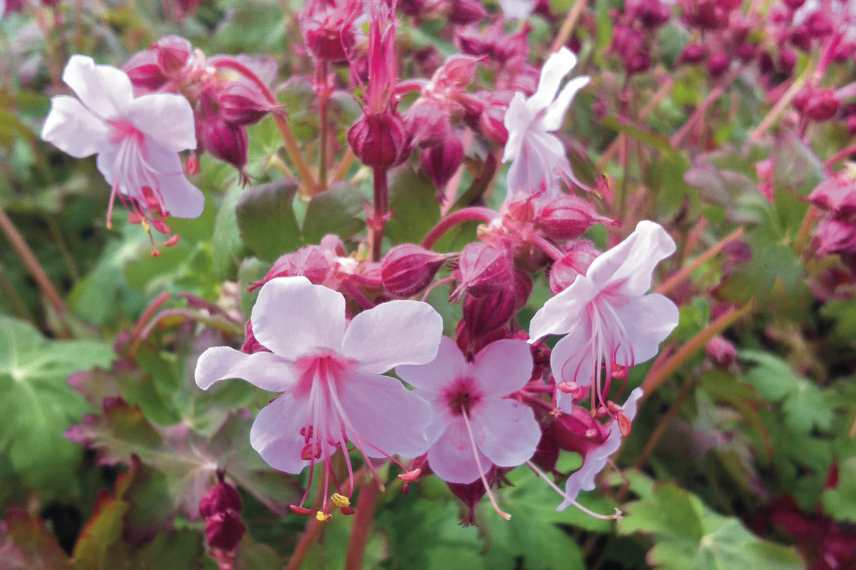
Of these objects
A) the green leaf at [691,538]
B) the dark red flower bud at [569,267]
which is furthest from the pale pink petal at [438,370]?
the green leaf at [691,538]

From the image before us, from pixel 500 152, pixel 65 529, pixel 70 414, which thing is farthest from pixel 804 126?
pixel 65 529

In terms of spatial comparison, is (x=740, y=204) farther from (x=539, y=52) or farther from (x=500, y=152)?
(x=539, y=52)

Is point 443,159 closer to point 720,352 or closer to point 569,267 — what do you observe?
point 569,267

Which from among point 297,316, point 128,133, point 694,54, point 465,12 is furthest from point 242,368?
point 694,54

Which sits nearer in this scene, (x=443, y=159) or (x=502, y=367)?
(x=502, y=367)

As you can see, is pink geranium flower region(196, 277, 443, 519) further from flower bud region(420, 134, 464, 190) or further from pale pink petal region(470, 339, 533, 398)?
flower bud region(420, 134, 464, 190)

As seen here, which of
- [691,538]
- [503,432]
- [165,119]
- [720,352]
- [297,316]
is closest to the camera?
[297,316]

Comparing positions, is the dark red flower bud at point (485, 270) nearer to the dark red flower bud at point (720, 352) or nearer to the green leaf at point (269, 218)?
the green leaf at point (269, 218)
